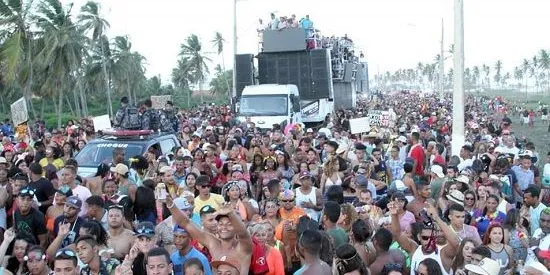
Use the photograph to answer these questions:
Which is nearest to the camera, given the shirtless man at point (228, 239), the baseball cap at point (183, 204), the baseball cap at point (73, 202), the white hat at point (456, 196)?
the shirtless man at point (228, 239)

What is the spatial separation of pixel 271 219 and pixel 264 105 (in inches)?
613

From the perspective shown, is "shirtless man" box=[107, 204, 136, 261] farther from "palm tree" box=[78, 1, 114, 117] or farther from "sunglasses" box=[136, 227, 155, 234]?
"palm tree" box=[78, 1, 114, 117]

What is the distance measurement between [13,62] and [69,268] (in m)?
21.1

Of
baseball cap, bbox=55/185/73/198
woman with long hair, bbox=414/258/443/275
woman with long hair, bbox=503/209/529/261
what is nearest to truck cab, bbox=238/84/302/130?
baseball cap, bbox=55/185/73/198

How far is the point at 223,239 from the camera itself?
5.59m

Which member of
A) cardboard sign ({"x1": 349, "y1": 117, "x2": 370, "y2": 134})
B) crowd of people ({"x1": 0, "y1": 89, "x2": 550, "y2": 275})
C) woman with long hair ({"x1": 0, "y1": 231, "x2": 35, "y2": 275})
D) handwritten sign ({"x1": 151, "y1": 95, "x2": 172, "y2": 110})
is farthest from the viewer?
handwritten sign ({"x1": 151, "y1": 95, "x2": 172, "y2": 110})

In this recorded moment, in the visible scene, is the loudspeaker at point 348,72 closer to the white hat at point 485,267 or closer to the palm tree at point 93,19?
the palm tree at point 93,19

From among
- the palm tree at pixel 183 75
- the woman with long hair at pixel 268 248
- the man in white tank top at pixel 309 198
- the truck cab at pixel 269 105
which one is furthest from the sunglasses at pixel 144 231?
the palm tree at pixel 183 75

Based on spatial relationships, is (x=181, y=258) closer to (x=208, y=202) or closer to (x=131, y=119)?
(x=208, y=202)

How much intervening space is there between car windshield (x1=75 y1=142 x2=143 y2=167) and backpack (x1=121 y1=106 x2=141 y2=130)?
203cm

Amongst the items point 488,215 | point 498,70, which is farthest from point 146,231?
point 498,70

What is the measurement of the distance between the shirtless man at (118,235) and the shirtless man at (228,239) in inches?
37.0

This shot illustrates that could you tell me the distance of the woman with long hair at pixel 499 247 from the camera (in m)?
6.16

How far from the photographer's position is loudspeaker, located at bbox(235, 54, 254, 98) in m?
24.8
